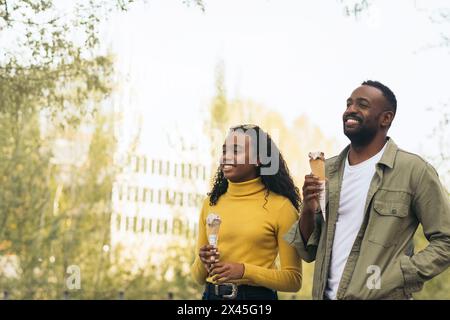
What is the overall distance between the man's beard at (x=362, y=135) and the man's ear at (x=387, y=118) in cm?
6

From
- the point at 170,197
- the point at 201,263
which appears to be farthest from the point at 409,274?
the point at 170,197

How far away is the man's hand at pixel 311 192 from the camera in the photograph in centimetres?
325

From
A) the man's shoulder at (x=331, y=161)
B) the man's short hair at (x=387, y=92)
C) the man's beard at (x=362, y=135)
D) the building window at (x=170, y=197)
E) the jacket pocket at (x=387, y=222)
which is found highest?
the man's short hair at (x=387, y=92)

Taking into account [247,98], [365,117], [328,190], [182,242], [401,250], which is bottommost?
[182,242]

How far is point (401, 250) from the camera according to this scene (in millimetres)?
3234

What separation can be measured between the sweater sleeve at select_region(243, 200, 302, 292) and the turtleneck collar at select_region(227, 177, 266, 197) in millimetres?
147

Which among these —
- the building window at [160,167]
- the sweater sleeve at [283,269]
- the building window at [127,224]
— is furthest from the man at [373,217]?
the building window at [127,224]

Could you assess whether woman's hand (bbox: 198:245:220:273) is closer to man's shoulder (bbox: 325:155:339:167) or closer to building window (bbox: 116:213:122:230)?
man's shoulder (bbox: 325:155:339:167)

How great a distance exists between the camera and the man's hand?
10.7 feet

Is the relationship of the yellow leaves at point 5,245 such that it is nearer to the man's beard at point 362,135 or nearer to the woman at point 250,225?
the woman at point 250,225

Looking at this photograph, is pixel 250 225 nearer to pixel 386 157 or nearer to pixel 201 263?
pixel 201 263
